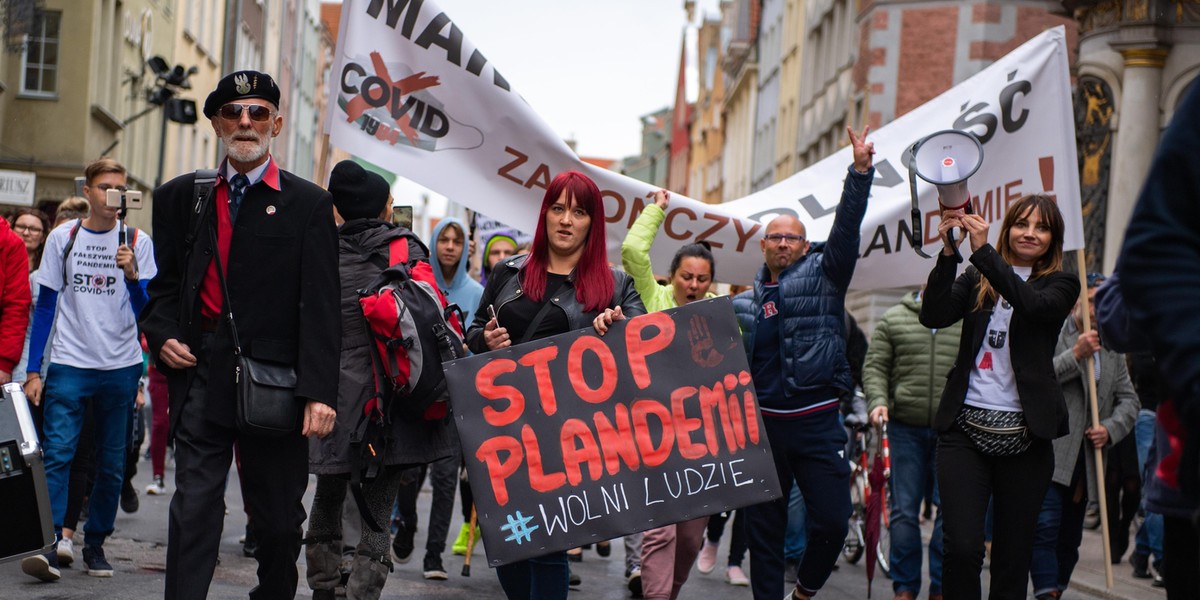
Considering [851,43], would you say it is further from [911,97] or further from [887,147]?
[887,147]

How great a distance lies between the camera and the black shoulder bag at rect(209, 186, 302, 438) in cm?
575

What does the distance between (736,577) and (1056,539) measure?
237 centimetres

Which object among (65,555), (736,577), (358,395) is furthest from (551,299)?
(736,577)

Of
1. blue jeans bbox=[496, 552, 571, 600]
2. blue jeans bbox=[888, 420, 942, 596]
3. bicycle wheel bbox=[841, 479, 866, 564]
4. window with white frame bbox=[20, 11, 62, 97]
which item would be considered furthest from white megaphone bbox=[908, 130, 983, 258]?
window with white frame bbox=[20, 11, 62, 97]

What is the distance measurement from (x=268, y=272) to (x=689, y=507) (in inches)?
77.3

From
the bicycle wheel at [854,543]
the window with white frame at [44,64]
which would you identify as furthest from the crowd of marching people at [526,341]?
the window with white frame at [44,64]

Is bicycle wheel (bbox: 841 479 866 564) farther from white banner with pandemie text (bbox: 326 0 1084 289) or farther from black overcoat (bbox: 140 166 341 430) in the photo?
black overcoat (bbox: 140 166 341 430)

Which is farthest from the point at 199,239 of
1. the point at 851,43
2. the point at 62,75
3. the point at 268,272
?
the point at 851,43

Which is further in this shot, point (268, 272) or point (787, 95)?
point (787, 95)

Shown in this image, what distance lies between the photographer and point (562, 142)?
9.14 meters

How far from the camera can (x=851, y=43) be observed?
40312 mm

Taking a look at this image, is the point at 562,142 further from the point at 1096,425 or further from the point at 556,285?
the point at 1096,425

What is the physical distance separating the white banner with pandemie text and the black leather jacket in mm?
2414

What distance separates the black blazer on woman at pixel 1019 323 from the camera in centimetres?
658
